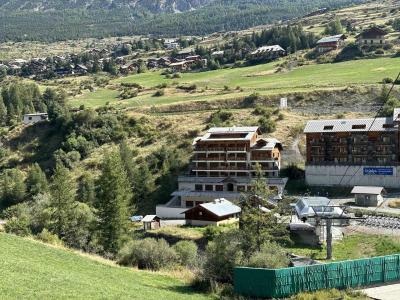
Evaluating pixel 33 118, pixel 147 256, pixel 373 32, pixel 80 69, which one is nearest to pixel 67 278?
pixel 147 256

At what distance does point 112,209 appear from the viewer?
51.7 m

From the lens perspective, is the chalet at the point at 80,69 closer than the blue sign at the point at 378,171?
No

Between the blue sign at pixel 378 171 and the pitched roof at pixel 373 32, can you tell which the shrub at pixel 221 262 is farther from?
the pitched roof at pixel 373 32

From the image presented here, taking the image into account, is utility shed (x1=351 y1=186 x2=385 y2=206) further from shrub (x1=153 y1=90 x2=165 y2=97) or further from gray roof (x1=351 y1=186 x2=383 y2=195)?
shrub (x1=153 y1=90 x2=165 y2=97)

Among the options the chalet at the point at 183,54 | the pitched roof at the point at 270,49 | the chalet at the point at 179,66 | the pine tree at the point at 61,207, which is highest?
the pitched roof at the point at 270,49

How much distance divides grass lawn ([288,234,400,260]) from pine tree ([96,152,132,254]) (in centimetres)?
1587

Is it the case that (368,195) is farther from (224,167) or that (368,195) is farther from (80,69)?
(80,69)

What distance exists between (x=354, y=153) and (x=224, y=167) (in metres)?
17.2

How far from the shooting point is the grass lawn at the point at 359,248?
49.2 metres

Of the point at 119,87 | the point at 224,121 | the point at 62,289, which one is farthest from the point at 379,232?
the point at 119,87

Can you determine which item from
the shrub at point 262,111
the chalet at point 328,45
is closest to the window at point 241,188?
the shrub at point 262,111

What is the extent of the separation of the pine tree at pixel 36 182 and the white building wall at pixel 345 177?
38.3 meters

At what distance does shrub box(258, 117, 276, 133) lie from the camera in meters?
89.1

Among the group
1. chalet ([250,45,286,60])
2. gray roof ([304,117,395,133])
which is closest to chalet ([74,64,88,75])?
chalet ([250,45,286,60])
